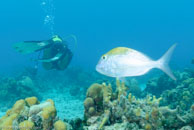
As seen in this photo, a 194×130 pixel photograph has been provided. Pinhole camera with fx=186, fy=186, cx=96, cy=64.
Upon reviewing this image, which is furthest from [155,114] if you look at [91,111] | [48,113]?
[48,113]

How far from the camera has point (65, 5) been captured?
15962cm

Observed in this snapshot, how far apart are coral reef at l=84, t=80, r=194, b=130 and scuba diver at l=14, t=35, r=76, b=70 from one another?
576 cm

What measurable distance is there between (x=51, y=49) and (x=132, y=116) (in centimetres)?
772

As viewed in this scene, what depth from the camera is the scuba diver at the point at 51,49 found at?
863 centimetres

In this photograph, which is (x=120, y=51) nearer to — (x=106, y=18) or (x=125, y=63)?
(x=125, y=63)

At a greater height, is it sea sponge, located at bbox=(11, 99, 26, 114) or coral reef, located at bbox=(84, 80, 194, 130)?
sea sponge, located at bbox=(11, 99, 26, 114)

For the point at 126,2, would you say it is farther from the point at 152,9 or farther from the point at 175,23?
the point at 175,23

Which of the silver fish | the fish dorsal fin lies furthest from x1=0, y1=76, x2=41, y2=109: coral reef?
the fish dorsal fin

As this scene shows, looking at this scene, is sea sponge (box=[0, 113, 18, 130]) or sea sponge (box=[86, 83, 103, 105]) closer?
sea sponge (box=[0, 113, 18, 130])

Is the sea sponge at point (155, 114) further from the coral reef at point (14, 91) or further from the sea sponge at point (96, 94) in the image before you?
the coral reef at point (14, 91)

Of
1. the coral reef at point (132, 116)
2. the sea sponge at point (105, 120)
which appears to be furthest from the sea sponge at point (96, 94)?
the sea sponge at point (105, 120)

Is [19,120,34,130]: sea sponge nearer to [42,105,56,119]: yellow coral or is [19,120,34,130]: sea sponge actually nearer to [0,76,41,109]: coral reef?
[42,105,56,119]: yellow coral

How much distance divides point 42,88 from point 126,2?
14954 cm

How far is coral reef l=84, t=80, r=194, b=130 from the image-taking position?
300 cm
